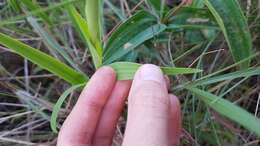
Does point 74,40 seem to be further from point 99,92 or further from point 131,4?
point 99,92

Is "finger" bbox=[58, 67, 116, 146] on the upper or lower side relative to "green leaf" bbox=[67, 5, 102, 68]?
lower

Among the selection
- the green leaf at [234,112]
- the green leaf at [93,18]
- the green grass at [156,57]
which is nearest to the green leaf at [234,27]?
the green grass at [156,57]

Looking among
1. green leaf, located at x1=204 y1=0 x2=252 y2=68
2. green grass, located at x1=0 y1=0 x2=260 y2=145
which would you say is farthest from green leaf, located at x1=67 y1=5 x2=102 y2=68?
green leaf, located at x1=204 y1=0 x2=252 y2=68

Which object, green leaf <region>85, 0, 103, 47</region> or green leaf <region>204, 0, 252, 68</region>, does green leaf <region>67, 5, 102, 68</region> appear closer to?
green leaf <region>85, 0, 103, 47</region>

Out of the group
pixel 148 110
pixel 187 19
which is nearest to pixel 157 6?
pixel 187 19

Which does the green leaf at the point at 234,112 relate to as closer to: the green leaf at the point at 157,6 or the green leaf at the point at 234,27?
the green leaf at the point at 234,27

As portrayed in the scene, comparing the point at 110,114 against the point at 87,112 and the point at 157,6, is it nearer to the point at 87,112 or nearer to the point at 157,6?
the point at 87,112

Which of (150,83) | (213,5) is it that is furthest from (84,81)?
(213,5)
